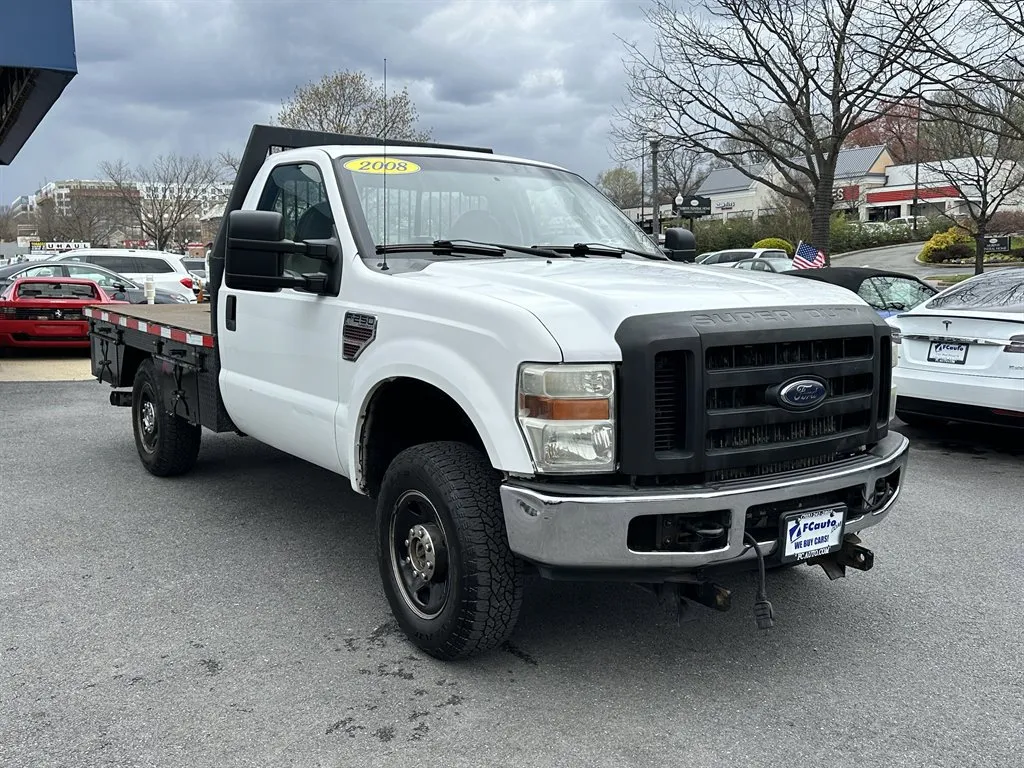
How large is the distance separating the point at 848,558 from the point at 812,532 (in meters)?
0.43

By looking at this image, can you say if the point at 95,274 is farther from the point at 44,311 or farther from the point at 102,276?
the point at 44,311

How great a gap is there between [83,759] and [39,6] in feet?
29.6

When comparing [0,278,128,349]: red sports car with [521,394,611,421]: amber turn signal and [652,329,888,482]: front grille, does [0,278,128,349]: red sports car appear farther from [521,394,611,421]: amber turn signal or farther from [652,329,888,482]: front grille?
[652,329,888,482]: front grille

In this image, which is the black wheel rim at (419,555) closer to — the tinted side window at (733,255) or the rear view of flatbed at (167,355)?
the rear view of flatbed at (167,355)

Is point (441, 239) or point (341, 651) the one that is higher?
point (441, 239)

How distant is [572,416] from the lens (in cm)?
324

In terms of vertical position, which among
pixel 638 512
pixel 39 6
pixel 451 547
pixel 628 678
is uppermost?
pixel 39 6

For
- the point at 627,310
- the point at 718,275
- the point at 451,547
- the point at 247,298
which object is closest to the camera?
the point at 627,310

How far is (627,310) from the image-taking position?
132 inches

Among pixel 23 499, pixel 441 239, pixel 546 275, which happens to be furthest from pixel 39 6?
pixel 546 275

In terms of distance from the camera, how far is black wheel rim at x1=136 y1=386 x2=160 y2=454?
6.72 meters

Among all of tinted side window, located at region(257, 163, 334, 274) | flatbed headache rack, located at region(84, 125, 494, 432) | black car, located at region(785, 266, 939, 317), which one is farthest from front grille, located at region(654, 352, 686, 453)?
black car, located at region(785, 266, 939, 317)

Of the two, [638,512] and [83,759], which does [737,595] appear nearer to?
[638,512]

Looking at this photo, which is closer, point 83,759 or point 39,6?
point 83,759
